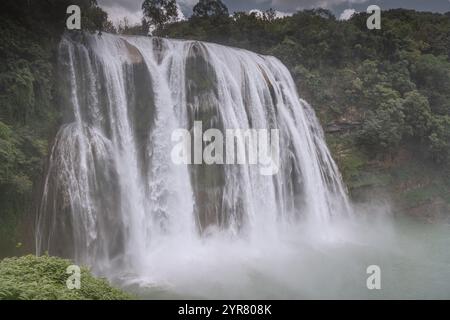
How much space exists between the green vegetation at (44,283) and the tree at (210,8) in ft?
66.6

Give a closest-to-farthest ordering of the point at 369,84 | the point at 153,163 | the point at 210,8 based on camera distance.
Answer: the point at 153,163 → the point at 369,84 → the point at 210,8

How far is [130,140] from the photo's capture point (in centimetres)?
1216

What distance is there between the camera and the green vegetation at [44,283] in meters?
5.47

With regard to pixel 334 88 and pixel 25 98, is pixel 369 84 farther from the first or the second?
pixel 25 98

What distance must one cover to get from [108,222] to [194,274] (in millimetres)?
2857

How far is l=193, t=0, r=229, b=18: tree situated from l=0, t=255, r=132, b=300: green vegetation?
20304mm

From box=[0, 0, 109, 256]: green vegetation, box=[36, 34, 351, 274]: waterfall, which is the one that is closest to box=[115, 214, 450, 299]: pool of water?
box=[36, 34, 351, 274]: waterfall

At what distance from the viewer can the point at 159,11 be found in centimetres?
2094

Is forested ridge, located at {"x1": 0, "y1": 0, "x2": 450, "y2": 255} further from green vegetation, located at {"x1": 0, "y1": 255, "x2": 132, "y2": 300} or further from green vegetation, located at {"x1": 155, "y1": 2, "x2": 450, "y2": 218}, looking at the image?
green vegetation, located at {"x1": 0, "y1": 255, "x2": 132, "y2": 300}

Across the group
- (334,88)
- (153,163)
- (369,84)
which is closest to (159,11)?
(334,88)

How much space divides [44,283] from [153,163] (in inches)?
252

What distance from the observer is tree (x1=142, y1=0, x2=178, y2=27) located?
66.3 feet

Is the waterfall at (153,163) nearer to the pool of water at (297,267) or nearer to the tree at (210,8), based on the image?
the pool of water at (297,267)
